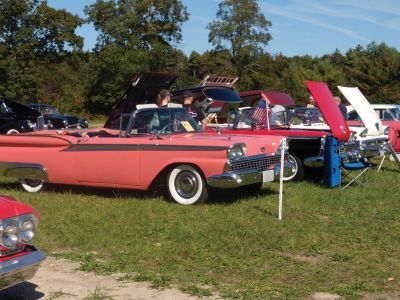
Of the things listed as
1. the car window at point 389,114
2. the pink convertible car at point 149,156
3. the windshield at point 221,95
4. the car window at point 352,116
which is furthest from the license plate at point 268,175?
the car window at point 389,114

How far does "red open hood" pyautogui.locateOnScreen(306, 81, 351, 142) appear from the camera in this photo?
9.77m

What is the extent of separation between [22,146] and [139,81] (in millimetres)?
2384

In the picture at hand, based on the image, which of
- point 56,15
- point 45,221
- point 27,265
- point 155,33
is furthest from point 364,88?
point 27,265

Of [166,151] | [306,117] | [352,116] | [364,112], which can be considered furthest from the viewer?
[352,116]

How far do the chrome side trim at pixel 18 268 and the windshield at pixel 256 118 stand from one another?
7.86 meters

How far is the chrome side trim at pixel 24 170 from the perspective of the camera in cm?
889

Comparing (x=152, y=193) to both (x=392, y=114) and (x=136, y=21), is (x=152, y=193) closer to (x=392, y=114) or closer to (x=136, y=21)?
(x=392, y=114)

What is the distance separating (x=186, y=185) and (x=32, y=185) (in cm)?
293

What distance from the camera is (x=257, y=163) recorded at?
816 cm

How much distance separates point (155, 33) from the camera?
50.5 metres

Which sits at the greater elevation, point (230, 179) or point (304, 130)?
point (304, 130)

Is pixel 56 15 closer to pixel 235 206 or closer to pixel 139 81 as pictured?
pixel 139 81

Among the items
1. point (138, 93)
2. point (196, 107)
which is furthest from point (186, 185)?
point (196, 107)

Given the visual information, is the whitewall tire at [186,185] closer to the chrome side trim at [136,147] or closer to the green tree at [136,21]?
the chrome side trim at [136,147]
